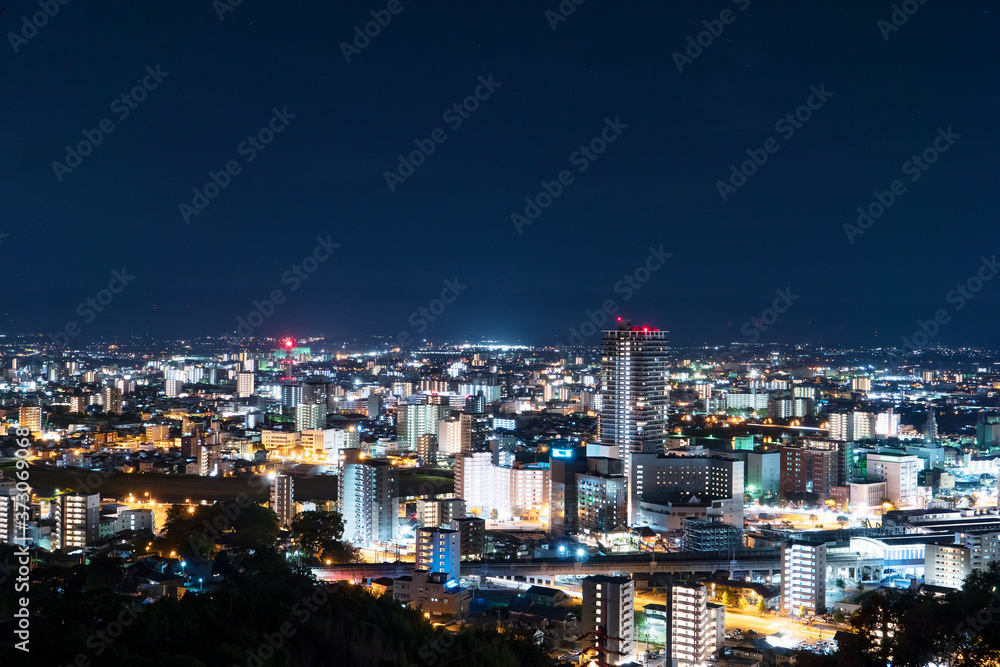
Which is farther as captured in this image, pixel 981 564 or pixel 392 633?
pixel 981 564

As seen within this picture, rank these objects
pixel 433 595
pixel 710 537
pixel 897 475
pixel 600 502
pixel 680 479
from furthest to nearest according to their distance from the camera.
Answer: pixel 897 475 < pixel 680 479 < pixel 600 502 < pixel 710 537 < pixel 433 595

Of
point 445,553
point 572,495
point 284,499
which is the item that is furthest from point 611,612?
point 284,499

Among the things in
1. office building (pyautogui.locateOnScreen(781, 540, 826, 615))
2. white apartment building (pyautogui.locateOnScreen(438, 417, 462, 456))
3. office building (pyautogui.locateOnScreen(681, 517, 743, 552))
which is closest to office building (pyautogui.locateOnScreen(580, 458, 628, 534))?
office building (pyautogui.locateOnScreen(681, 517, 743, 552))

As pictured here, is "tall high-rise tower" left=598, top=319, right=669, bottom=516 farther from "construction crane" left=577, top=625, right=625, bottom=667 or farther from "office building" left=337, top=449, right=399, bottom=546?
"construction crane" left=577, top=625, right=625, bottom=667

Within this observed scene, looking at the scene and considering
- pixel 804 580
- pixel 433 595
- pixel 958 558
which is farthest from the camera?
pixel 958 558

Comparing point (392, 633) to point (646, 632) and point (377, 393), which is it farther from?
point (377, 393)

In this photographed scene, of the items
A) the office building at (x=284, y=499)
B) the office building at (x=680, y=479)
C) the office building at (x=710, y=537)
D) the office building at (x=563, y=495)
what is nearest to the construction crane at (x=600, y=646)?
the office building at (x=710, y=537)

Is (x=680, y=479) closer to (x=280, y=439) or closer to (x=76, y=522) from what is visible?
(x=76, y=522)

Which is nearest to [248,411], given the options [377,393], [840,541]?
[377,393]
